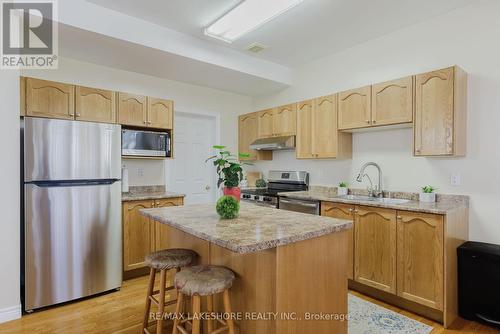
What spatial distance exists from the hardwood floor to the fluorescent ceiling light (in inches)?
112

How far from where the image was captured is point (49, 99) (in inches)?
111

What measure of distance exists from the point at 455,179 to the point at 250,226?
225 centimetres

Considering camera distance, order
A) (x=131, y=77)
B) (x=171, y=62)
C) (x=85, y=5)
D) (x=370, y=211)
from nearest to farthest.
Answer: (x=85, y=5) → (x=370, y=211) → (x=171, y=62) → (x=131, y=77)

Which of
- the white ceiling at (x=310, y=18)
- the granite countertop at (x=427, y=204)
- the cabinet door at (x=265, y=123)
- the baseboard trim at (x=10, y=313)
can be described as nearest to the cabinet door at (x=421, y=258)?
the granite countertop at (x=427, y=204)

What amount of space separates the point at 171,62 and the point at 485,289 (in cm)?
378

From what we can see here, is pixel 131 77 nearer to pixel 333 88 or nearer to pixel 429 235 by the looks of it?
pixel 333 88

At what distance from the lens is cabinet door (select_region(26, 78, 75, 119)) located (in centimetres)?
273

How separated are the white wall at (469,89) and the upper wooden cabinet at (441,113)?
145 millimetres

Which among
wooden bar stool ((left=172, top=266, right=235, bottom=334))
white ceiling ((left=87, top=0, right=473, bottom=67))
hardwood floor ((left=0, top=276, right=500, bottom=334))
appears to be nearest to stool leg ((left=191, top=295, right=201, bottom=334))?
wooden bar stool ((left=172, top=266, right=235, bottom=334))

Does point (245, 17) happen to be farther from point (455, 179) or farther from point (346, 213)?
point (455, 179)

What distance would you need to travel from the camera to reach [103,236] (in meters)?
2.89

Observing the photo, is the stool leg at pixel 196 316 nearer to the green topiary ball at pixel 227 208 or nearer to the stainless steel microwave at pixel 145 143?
the green topiary ball at pixel 227 208

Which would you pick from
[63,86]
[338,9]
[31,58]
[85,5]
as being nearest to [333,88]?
[338,9]

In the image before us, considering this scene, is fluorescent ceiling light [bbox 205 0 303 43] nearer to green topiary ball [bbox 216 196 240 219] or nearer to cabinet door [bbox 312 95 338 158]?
cabinet door [bbox 312 95 338 158]
